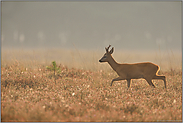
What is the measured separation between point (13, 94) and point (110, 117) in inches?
150

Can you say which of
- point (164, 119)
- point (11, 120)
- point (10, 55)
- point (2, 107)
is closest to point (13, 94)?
point (2, 107)

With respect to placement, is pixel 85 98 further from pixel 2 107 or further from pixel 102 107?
Result: pixel 2 107

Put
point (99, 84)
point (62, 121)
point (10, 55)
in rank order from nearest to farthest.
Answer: point (62, 121)
point (99, 84)
point (10, 55)

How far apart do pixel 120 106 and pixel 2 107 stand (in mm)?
3491

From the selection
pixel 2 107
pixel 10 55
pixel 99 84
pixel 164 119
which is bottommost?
pixel 164 119

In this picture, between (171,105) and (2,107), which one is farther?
(171,105)

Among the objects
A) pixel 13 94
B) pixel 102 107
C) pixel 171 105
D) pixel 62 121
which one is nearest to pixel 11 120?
pixel 62 121

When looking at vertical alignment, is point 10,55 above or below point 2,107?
Result: above

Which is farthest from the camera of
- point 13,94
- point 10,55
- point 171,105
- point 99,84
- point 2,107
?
point 10,55

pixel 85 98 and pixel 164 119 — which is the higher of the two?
pixel 85 98

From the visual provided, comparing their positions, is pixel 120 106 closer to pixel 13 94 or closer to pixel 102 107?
pixel 102 107

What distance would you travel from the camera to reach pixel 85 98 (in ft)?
22.4

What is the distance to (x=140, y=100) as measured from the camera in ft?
22.6

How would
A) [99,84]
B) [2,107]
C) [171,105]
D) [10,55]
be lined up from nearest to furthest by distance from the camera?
[2,107] < [171,105] < [99,84] < [10,55]
